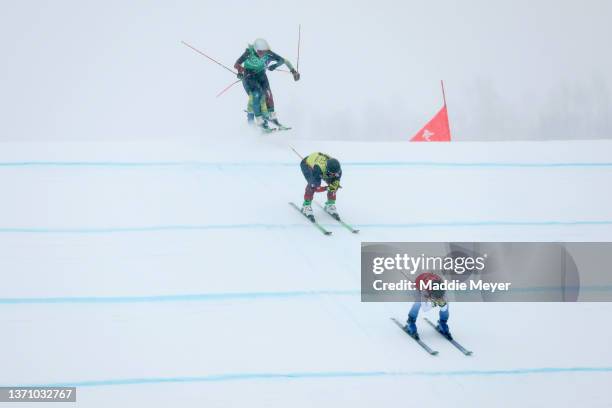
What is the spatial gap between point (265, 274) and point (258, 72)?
330 cm

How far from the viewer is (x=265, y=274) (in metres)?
8.02

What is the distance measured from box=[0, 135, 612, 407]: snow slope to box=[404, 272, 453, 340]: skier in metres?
0.11

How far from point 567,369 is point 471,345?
0.74 meters

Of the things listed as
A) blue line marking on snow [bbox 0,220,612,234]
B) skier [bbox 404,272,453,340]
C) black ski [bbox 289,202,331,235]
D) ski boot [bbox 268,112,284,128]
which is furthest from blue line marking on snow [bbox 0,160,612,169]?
skier [bbox 404,272,453,340]

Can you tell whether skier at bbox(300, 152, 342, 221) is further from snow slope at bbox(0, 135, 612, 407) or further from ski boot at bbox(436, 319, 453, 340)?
ski boot at bbox(436, 319, 453, 340)

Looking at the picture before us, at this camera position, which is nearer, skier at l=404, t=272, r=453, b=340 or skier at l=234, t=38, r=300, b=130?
skier at l=404, t=272, r=453, b=340

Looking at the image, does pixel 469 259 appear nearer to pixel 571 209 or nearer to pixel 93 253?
pixel 571 209

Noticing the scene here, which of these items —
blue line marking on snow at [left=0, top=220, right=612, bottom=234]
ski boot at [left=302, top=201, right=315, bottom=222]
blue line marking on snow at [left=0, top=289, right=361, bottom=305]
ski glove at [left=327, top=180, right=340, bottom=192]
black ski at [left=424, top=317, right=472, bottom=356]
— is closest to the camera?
black ski at [left=424, top=317, right=472, bottom=356]

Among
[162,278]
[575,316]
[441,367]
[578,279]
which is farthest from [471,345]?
[162,278]

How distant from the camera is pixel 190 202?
9.47 m

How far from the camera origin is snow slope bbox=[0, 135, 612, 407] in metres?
6.59

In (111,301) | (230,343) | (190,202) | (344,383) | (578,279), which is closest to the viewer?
(344,383)

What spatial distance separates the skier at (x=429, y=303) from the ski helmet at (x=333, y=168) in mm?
1808

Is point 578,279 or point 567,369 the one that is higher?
point 578,279
